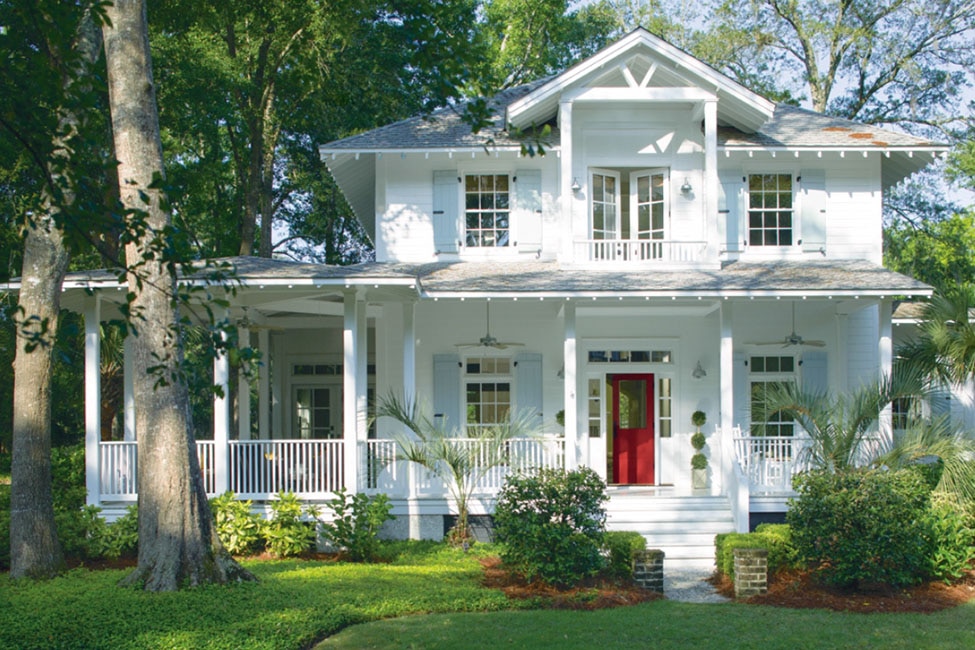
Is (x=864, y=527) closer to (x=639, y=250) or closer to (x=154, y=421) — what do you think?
(x=639, y=250)

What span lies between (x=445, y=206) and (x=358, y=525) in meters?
6.49

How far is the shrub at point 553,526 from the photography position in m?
11.1

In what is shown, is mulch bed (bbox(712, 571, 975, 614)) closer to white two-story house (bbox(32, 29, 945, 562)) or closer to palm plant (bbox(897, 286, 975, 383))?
palm plant (bbox(897, 286, 975, 383))

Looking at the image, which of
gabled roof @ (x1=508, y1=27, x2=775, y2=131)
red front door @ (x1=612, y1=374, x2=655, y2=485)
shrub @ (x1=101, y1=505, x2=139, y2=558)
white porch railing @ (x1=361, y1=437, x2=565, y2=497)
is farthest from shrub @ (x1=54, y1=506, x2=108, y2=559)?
gabled roof @ (x1=508, y1=27, x2=775, y2=131)

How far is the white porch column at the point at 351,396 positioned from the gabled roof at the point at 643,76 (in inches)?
177

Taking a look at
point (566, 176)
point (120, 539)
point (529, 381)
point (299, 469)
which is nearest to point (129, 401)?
point (120, 539)

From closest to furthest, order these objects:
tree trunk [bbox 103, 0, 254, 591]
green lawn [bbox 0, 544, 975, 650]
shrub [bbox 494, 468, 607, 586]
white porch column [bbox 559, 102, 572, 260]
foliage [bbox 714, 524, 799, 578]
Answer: green lawn [bbox 0, 544, 975, 650]
tree trunk [bbox 103, 0, 254, 591]
shrub [bbox 494, 468, 607, 586]
foliage [bbox 714, 524, 799, 578]
white porch column [bbox 559, 102, 572, 260]

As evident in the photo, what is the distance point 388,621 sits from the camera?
9633 mm

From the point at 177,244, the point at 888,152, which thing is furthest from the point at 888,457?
the point at 177,244

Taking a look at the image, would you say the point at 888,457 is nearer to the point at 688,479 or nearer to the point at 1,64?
the point at 688,479

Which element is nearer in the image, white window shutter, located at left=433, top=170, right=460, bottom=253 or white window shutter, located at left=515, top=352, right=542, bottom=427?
white window shutter, located at left=515, top=352, right=542, bottom=427

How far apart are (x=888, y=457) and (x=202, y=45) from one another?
18.3 metres

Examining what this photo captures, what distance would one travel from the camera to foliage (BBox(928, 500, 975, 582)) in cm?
1159

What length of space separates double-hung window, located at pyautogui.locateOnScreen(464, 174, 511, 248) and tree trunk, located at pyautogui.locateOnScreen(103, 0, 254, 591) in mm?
7609
